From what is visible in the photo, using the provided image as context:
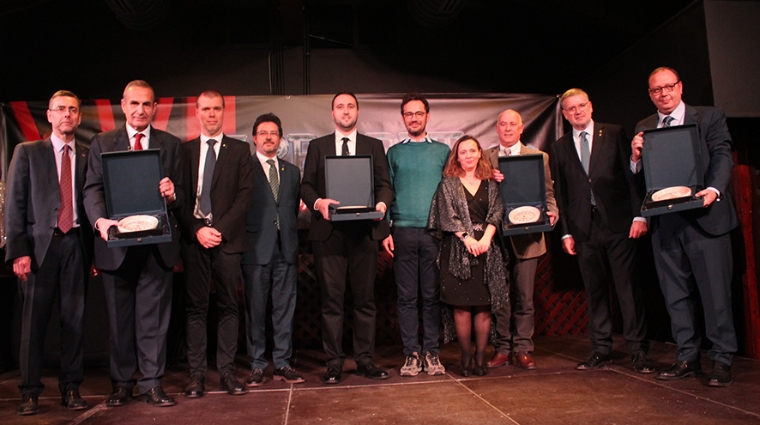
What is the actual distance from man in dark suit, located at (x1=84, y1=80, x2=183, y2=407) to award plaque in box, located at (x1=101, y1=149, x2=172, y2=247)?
0.07 m

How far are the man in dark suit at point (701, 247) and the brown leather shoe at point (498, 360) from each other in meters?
0.94

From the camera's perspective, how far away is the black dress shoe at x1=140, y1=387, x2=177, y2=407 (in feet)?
9.57

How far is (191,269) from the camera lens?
3.19m

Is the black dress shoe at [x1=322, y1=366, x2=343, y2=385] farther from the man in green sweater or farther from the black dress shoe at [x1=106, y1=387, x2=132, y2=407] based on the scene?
the black dress shoe at [x1=106, y1=387, x2=132, y2=407]

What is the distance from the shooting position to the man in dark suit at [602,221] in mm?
3576

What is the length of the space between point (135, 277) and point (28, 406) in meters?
0.82

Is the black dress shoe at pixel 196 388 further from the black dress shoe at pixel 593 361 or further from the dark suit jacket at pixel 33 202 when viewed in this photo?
the black dress shoe at pixel 593 361

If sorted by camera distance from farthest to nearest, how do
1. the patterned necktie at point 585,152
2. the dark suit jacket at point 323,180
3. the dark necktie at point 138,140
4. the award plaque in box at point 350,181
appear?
the patterned necktie at point 585,152 → the dark suit jacket at point 323,180 → the award plaque in box at point 350,181 → the dark necktie at point 138,140

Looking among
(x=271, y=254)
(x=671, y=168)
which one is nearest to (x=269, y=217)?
(x=271, y=254)

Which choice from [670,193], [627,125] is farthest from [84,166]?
[627,125]

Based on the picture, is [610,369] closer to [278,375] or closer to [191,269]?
[278,375]

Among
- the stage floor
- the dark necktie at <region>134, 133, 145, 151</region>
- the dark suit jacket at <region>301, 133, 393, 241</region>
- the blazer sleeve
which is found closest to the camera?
the stage floor

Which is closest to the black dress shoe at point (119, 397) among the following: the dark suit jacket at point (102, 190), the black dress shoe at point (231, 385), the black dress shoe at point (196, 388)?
the black dress shoe at point (196, 388)

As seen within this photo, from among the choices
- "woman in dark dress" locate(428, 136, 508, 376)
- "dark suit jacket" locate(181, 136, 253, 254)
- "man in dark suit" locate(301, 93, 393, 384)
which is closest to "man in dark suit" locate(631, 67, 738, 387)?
"woman in dark dress" locate(428, 136, 508, 376)
